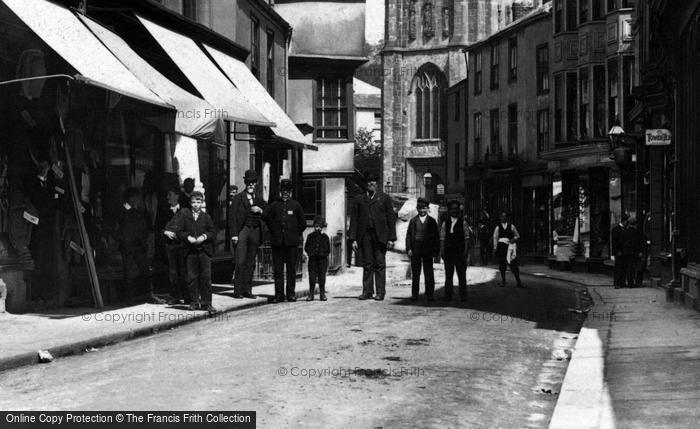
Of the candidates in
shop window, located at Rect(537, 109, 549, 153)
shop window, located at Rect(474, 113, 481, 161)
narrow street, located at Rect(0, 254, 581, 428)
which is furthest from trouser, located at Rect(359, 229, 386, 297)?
shop window, located at Rect(474, 113, 481, 161)

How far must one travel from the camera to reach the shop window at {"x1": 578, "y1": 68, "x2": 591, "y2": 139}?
33.9m

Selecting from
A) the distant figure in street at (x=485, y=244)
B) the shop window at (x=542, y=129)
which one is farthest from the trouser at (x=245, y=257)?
the shop window at (x=542, y=129)

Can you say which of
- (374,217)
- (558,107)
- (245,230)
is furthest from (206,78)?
(558,107)

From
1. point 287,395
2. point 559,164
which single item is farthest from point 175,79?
point 559,164

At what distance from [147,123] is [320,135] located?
15363mm

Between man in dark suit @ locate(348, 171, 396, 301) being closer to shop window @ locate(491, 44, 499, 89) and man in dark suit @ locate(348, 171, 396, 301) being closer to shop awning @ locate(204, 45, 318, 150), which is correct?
shop awning @ locate(204, 45, 318, 150)

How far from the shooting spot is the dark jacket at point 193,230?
14125 mm

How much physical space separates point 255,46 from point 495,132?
81.4 ft

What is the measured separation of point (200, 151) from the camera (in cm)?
2023

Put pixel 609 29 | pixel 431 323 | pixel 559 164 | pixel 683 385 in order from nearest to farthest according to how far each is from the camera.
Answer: pixel 683 385
pixel 431 323
pixel 609 29
pixel 559 164

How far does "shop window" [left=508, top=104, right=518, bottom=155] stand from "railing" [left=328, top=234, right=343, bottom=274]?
1958cm

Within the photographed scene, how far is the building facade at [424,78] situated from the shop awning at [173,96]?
213ft

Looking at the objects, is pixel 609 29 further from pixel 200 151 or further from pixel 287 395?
pixel 287 395

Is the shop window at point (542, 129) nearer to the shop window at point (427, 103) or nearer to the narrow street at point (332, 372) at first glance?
the narrow street at point (332, 372)
